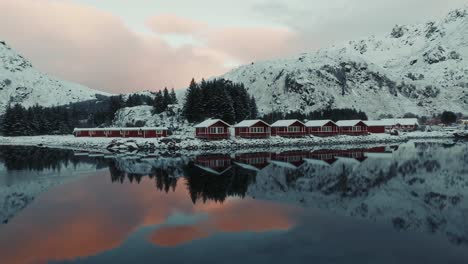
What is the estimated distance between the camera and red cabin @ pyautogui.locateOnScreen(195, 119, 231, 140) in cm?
9400

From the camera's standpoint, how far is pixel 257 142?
94.8 m

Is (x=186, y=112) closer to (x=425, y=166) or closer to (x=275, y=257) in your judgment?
(x=425, y=166)

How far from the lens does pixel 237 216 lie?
26578 millimetres

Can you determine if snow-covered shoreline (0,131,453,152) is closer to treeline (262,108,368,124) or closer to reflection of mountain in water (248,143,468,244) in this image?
reflection of mountain in water (248,143,468,244)

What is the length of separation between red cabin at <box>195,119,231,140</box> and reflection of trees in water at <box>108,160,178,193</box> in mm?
42961

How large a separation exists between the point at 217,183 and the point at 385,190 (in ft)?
51.8

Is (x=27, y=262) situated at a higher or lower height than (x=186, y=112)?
lower

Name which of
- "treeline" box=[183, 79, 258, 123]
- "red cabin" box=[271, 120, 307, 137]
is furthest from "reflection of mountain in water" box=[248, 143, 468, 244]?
"treeline" box=[183, 79, 258, 123]

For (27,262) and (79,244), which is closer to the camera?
(27,262)

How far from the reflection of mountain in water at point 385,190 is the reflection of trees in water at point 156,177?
821cm

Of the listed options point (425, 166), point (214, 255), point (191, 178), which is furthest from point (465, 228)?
point (425, 166)

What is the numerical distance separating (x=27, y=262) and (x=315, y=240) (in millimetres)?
14190

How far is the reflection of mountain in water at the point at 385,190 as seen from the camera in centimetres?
2576

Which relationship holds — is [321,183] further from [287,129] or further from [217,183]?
[287,129]
